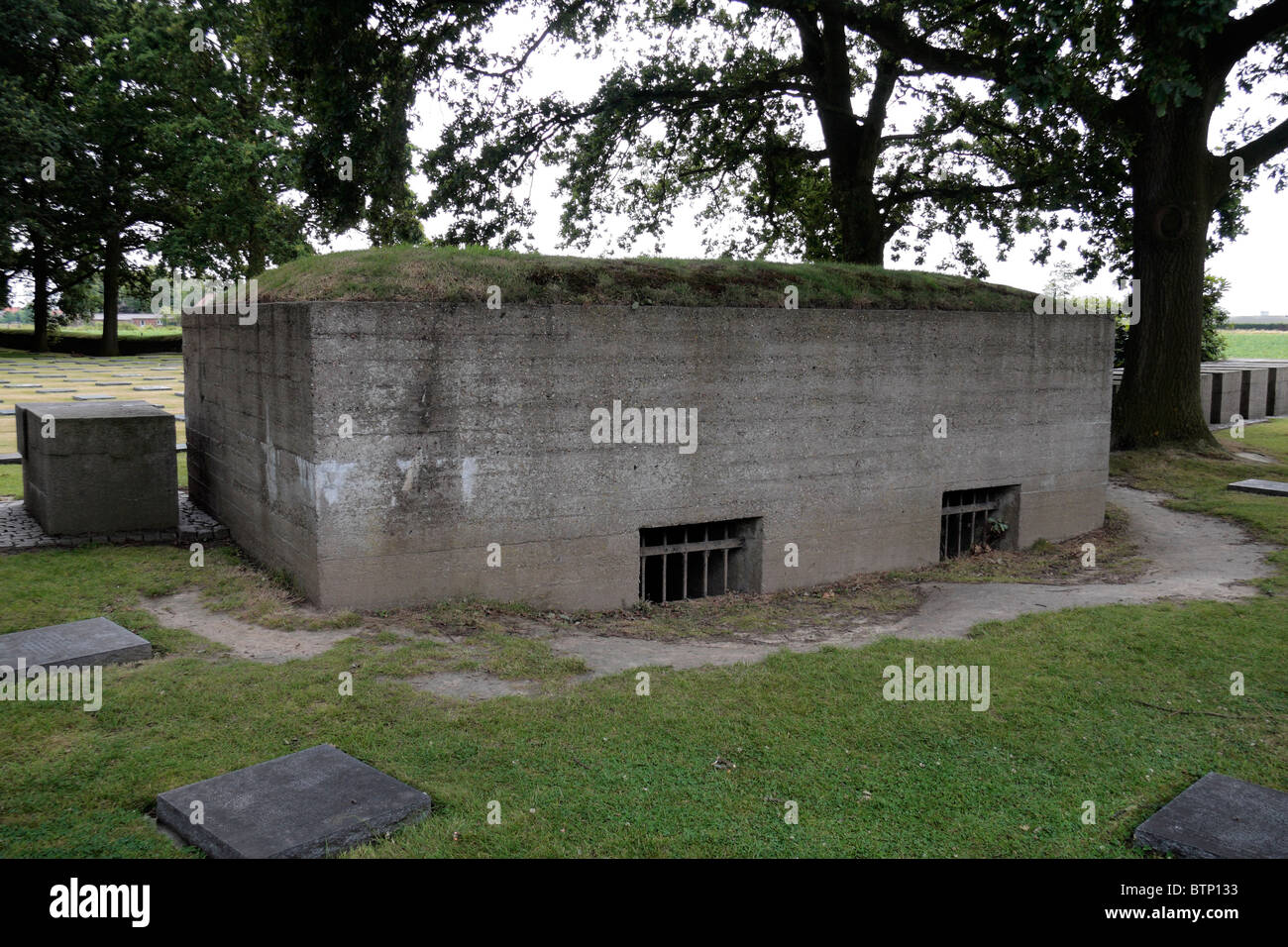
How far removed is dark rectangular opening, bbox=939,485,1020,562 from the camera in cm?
1222

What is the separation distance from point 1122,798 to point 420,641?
5.05 metres

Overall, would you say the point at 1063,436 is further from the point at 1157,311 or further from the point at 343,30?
the point at 343,30

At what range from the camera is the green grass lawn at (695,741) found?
4.82 metres

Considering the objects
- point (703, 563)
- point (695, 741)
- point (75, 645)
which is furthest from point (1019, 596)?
point (75, 645)

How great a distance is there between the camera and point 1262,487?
1515 centimetres

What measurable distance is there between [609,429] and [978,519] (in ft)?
19.1

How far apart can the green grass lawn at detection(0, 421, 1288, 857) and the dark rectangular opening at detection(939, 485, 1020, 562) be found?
3.65 metres

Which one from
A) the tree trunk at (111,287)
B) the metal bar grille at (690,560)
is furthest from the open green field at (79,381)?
the metal bar grille at (690,560)

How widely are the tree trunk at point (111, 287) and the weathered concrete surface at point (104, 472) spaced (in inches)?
1350

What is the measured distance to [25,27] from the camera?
33.9 metres

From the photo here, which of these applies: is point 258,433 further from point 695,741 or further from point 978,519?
point 978,519

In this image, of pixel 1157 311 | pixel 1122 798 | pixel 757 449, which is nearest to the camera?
pixel 1122 798

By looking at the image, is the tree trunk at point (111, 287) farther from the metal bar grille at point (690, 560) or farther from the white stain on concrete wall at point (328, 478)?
the metal bar grille at point (690, 560)
